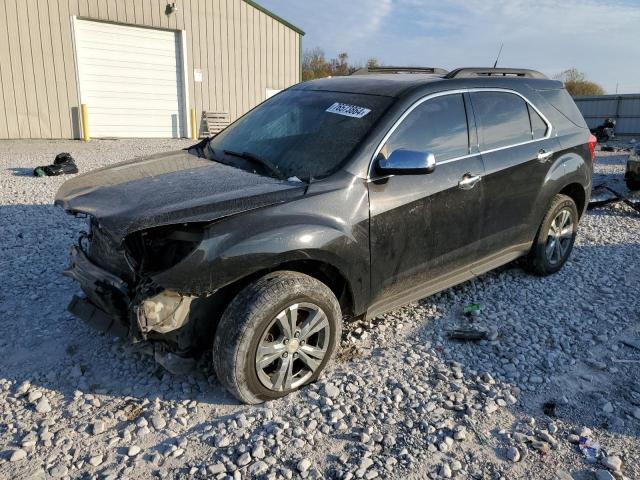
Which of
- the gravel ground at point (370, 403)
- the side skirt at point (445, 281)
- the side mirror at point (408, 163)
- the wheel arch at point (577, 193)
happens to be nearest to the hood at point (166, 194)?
the side mirror at point (408, 163)

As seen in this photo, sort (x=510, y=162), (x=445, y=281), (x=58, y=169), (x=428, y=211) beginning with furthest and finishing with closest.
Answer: (x=58, y=169)
(x=510, y=162)
(x=445, y=281)
(x=428, y=211)

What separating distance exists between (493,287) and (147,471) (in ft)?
11.3

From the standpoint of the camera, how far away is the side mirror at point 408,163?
10.3 feet

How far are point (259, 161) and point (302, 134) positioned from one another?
0.37m

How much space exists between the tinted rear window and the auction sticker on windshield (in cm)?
209

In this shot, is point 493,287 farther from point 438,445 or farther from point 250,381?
point 250,381

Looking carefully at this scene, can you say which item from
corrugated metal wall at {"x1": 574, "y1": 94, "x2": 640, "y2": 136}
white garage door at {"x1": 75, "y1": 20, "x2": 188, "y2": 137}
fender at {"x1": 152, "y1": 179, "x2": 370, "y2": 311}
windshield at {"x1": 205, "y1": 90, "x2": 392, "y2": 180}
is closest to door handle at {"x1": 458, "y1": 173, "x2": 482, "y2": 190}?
windshield at {"x1": 205, "y1": 90, "x2": 392, "y2": 180}

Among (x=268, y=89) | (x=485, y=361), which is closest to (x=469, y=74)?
(x=485, y=361)

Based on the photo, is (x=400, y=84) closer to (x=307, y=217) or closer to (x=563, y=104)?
(x=307, y=217)

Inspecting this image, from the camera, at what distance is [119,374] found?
3254 millimetres

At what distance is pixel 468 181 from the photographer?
376cm

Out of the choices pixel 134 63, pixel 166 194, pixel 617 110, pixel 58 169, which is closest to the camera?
pixel 166 194

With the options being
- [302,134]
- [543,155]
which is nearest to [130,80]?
[302,134]

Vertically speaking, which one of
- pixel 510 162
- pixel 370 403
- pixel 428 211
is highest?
pixel 510 162
